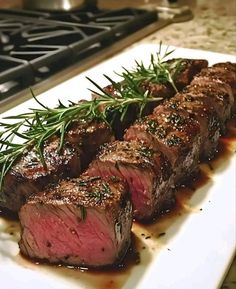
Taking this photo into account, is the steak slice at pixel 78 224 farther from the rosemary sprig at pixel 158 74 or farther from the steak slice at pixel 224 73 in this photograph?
the steak slice at pixel 224 73

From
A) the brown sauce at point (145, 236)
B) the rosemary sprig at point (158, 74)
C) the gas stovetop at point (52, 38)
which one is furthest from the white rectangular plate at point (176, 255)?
the gas stovetop at point (52, 38)

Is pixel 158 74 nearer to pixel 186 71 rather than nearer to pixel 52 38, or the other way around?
pixel 186 71

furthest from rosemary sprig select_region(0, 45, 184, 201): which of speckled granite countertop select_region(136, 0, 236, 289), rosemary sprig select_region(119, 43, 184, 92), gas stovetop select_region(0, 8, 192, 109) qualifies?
speckled granite countertop select_region(136, 0, 236, 289)

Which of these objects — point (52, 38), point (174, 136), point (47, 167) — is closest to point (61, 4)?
point (52, 38)

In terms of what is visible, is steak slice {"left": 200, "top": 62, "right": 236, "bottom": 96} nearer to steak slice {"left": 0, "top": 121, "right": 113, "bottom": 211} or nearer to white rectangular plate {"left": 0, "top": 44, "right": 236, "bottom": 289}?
white rectangular plate {"left": 0, "top": 44, "right": 236, "bottom": 289}

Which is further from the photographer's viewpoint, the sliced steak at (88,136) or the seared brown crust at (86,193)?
the sliced steak at (88,136)

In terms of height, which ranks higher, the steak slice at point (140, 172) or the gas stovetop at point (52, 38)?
the gas stovetop at point (52, 38)

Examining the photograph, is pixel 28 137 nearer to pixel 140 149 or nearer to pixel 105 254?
pixel 140 149

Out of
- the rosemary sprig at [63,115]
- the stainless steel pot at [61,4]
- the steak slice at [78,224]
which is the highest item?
the stainless steel pot at [61,4]
